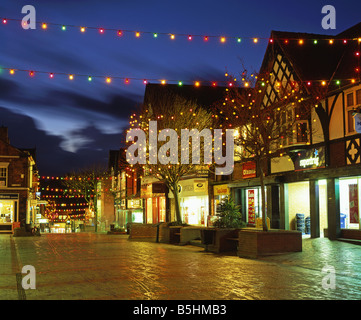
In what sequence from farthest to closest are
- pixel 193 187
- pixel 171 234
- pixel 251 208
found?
pixel 193 187 → pixel 251 208 → pixel 171 234

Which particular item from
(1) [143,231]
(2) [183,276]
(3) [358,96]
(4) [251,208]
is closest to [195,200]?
(4) [251,208]

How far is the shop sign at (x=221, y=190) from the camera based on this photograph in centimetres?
3111

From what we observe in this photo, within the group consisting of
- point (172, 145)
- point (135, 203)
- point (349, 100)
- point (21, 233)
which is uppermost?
point (349, 100)

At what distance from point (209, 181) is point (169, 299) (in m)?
25.2

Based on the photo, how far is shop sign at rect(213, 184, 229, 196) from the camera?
102 ft

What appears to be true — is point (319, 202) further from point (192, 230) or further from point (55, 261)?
point (55, 261)

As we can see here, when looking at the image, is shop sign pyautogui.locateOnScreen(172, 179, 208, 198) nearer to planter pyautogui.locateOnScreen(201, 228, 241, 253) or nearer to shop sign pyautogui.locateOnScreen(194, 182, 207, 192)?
shop sign pyautogui.locateOnScreen(194, 182, 207, 192)

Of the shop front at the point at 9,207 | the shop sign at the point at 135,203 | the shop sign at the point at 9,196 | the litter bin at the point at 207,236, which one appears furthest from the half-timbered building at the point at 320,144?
the shop front at the point at 9,207

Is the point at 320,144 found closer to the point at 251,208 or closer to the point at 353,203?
the point at 353,203

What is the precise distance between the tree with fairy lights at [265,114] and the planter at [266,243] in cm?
206

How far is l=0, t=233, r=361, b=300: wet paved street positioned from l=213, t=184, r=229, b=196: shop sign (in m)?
14.0

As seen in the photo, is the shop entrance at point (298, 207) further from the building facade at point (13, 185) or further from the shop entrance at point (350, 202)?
the building facade at point (13, 185)

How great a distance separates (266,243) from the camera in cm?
1598

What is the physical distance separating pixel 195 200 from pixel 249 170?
374 inches
